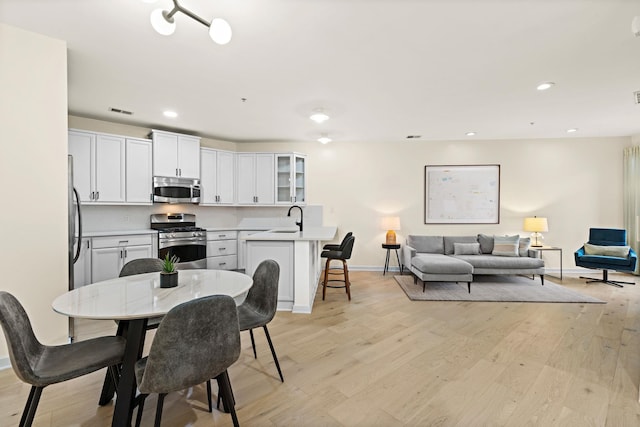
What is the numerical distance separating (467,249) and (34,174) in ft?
19.2

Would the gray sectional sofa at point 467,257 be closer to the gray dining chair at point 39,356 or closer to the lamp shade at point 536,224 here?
the lamp shade at point 536,224

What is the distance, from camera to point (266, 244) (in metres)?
3.53

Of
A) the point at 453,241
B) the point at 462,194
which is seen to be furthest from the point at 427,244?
the point at 462,194

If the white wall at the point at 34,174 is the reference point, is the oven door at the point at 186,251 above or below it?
below

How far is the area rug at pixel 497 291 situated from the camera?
13.0ft

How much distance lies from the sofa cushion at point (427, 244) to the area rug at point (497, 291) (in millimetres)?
704

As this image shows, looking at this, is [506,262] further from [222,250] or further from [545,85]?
[222,250]

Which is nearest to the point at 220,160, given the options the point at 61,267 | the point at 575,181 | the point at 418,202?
the point at 61,267

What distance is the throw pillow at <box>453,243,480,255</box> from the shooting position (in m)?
5.20

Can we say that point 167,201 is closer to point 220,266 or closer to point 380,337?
point 220,266

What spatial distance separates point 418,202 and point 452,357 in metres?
3.81

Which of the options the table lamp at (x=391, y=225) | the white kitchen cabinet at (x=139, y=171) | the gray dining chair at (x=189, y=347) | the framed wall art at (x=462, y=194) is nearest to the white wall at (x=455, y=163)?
the framed wall art at (x=462, y=194)

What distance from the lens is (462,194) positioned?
5.74 m

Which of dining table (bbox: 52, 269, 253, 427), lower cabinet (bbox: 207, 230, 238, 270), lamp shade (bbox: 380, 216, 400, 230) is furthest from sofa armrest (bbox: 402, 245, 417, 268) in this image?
dining table (bbox: 52, 269, 253, 427)
